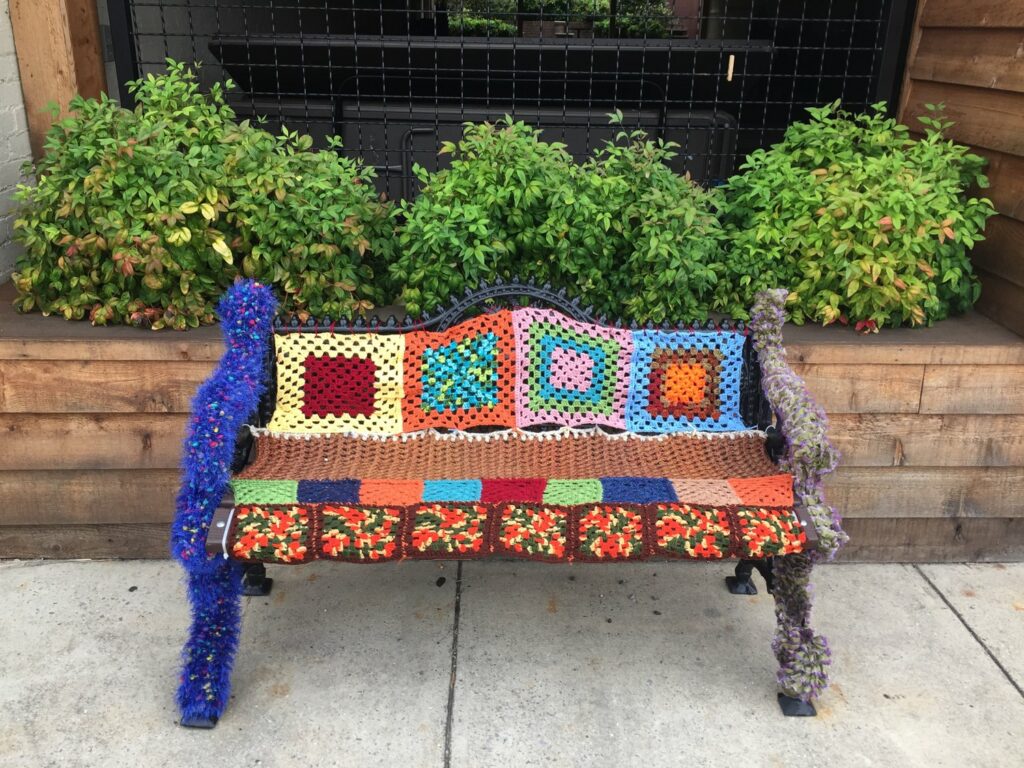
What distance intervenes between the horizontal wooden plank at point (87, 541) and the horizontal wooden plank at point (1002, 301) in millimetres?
3008

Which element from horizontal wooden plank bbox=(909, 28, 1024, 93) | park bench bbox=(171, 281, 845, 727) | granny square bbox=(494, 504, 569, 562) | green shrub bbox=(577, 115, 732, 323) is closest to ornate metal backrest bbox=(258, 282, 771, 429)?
park bench bbox=(171, 281, 845, 727)

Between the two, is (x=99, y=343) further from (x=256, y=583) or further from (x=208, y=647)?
(x=208, y=647)

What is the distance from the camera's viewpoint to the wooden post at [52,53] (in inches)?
129

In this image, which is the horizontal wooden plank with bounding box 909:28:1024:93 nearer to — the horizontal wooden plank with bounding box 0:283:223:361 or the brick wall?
the horizontal wooden plank with bounding box 0:283:223:361

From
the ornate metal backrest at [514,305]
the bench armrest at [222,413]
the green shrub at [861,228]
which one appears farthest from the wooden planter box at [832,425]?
the bench armrest at [222,413]

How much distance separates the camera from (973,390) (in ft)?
10.0

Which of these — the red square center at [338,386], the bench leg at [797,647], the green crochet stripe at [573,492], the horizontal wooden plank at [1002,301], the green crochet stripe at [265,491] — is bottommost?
the bench leg at [797,647]

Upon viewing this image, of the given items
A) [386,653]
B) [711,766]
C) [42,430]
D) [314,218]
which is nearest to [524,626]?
[386,653]

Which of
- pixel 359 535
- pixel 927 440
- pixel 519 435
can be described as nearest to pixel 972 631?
pixel 927 440

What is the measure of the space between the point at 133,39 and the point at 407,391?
6.40 ft

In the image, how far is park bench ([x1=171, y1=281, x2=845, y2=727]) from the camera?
2.26 meters

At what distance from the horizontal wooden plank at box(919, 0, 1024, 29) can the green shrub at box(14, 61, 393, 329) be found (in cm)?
224

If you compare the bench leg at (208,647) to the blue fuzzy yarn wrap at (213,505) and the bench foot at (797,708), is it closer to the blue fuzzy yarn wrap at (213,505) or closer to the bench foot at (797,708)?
the blue fuzzy yarn wrap at (213,505)

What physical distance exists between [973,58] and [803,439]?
1.83 m
